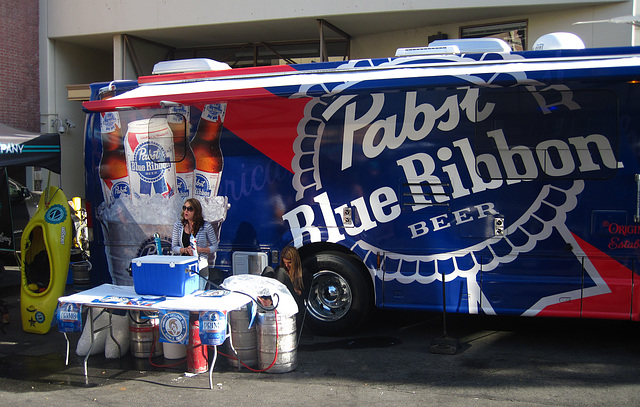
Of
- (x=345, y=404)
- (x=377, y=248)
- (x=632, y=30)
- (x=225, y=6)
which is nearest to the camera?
(x=345, y=404)

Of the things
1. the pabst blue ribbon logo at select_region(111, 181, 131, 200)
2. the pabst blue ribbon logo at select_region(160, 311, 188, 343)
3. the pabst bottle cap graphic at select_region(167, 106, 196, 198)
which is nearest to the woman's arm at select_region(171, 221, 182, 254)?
the pabst bottle cap graphic at select_region(167, 106, 196, 198)

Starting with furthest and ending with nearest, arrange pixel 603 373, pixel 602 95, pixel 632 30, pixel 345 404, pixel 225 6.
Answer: pixel 225 6
pixel 632 30
pixel 602 95
pixel 603 373
pixel 345 404

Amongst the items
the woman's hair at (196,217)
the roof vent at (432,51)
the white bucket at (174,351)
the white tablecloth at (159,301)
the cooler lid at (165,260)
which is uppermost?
the roof vent at (432,51)

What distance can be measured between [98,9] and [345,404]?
1294 centimetres

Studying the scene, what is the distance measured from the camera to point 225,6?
13664 millimetres

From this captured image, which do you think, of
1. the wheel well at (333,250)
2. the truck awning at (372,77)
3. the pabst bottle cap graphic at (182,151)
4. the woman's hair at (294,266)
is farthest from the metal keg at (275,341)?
the truck awning at (372,77)

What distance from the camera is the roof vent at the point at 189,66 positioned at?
767 centimetres

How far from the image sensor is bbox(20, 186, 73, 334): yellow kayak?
745 cm

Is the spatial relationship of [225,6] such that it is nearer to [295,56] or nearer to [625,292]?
[295,56]

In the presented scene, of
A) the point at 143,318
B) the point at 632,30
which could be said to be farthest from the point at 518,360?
the point at 632,30

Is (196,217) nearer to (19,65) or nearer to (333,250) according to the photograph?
(333,250)

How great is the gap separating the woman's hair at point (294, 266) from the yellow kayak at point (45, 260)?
294 centimetres

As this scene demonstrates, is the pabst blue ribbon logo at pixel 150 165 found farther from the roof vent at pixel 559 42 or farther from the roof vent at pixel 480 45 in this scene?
the roof vent at pixel 559 42

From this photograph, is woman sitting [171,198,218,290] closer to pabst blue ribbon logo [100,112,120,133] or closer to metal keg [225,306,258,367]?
metal keg [225,306,258,367]
